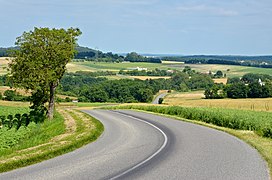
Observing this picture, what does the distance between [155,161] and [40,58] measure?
80.9 ft

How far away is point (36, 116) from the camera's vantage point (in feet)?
142

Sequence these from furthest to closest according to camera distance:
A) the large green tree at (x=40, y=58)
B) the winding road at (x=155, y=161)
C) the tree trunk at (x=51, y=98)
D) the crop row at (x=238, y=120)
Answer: the tree trunk at (x=51, y=98) < the large green tree at (x=40, y=58) < the crop row at (x=238, y=120) < the winding road at (x=155, y=161)

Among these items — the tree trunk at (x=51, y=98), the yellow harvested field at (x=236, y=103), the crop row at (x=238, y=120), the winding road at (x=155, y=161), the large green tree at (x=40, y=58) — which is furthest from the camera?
the yellow harvested field at (x=236, y=103)

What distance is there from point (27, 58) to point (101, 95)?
88.8 meters

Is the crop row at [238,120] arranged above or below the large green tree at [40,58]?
below

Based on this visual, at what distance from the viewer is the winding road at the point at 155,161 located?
12281 millimetres

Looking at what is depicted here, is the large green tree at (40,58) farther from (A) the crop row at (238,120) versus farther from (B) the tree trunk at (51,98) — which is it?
(A) the crop row at (238,120)

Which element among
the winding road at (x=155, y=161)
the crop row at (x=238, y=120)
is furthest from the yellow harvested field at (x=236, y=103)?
the winding road at (x=155, y=161)

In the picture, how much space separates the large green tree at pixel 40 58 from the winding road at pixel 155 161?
57.4ft

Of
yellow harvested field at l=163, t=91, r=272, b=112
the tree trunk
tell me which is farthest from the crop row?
yellow harvested field at l=163, t=91, r=272, b=112

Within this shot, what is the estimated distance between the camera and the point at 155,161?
14.7 m

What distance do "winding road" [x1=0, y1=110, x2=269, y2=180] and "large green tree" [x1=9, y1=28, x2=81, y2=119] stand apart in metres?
17.5

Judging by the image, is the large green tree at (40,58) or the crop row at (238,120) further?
the large green tree at (40,58)

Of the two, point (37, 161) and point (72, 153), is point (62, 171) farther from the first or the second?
point (72, 153)
